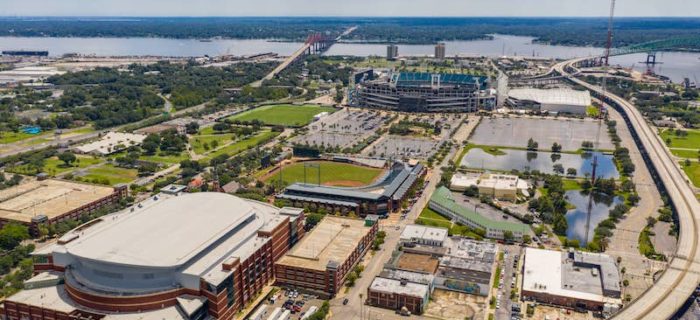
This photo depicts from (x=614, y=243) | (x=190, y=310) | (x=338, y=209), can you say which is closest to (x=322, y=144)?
(x=338, y=209)

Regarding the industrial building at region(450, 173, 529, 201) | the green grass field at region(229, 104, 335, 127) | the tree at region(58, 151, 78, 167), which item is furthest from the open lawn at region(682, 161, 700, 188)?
the tree at region(58, 151, 78, 167)

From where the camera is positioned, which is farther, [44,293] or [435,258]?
[435,258]

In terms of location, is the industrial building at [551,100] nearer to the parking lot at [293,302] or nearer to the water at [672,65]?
the water at [672,65]

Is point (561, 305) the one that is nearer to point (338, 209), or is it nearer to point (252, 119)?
point (338, 209)

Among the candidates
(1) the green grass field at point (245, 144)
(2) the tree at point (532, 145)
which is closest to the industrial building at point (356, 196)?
(1) the green grass field at point (245, 144)

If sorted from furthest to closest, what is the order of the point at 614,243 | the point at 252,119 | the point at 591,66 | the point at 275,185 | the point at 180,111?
the point at 591,66 < the point at 180,111 < the point at 252,119 < the point at 275,185 < the point at 614,243
